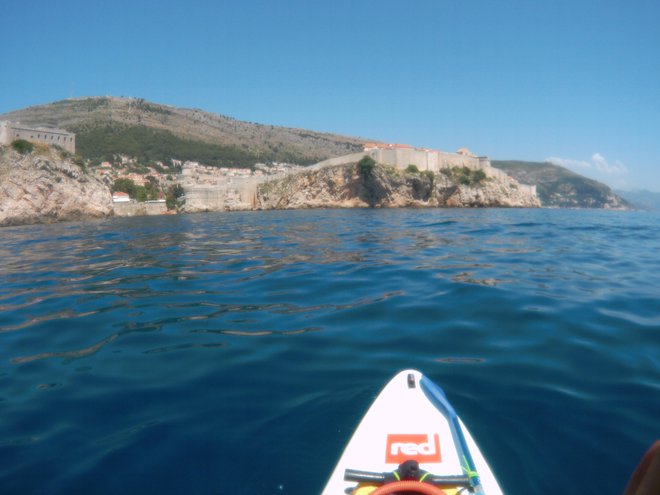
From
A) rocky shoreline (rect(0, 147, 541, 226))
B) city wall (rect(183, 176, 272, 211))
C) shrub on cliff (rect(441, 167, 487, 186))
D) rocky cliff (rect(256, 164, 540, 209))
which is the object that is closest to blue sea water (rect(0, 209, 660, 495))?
rocky shoreline (rect(0, 147, 541, 226))

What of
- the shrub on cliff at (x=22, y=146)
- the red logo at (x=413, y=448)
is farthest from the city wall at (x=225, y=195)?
the red logo at (x=413, y=448)

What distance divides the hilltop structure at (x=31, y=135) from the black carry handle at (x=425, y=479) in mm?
36547

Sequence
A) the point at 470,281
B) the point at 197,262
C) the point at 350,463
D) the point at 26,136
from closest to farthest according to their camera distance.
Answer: the point at 350,463, the point at 470,281, the point at 197,262, the point at 26,136

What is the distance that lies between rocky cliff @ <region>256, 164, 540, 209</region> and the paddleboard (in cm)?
4210

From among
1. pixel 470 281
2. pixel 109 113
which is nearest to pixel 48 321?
pixel 470 281

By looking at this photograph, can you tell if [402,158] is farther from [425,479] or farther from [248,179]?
[425,479]

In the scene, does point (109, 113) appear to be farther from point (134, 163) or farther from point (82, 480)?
point (82, 480)

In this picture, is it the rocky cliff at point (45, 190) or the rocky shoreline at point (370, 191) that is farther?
the rocky shoreline at point (370, 191)

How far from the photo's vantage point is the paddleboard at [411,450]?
172cm

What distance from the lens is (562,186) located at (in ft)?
450

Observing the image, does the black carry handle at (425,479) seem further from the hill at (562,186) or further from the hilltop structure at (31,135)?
the hill at (562,186)

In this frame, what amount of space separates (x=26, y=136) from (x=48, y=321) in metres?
36.7

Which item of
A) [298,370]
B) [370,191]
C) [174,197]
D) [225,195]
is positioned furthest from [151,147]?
[298,370]

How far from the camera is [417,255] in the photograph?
795 centimetres
